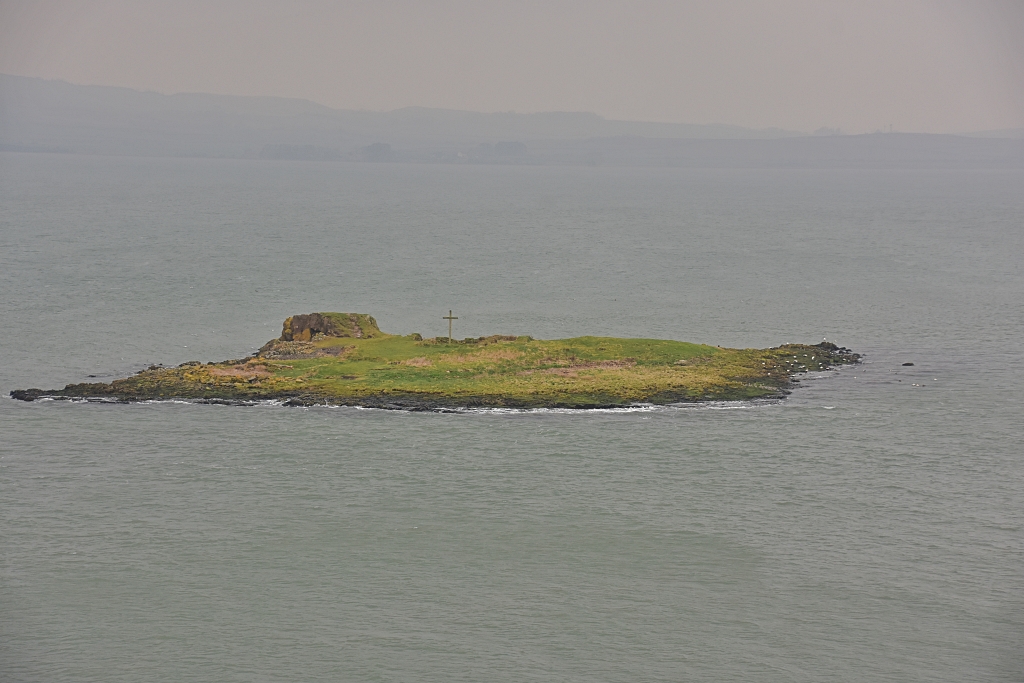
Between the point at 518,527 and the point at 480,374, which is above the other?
the point at 480,374

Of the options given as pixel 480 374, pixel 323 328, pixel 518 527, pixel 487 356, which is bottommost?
pixel 518 527

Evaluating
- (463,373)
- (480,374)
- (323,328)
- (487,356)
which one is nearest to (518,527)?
(480,374)

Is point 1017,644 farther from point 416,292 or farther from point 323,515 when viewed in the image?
point 416,292

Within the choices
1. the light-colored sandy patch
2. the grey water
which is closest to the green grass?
the light-colored sandy patch

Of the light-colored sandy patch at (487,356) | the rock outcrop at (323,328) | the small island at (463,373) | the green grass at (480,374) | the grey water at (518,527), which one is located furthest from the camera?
the rock outcrop at (323,328)

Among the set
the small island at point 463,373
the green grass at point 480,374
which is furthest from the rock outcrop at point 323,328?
the green grass at point 480,374

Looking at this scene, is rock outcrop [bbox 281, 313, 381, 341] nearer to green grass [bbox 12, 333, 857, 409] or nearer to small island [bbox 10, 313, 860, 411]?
small island [bbox 10, 313, 860, 411]

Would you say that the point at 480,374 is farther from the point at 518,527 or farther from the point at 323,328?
the point at 518,527

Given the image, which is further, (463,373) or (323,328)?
(323,328)

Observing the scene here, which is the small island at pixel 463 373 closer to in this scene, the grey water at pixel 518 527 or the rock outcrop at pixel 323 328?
the rock outcrop at pixel 323 328

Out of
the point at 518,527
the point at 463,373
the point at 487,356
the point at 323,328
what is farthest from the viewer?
the point at 323,328
